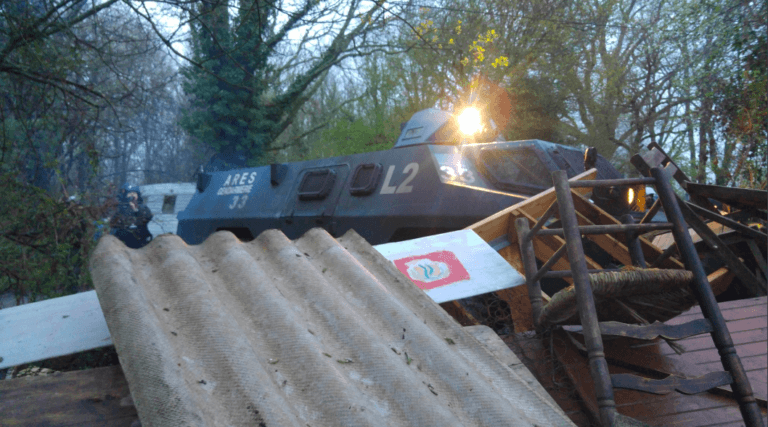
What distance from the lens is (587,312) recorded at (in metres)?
2.12

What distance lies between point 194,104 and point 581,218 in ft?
60.0

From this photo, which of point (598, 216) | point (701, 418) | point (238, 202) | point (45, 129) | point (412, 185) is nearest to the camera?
point (701, 418)

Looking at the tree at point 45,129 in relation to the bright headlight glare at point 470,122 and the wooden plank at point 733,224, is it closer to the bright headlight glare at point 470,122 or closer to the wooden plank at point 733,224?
the bright headlight glare at point 470,122

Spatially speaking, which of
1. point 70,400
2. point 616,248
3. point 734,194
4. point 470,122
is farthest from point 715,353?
point 470,122

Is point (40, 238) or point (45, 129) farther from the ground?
point (45, 129)

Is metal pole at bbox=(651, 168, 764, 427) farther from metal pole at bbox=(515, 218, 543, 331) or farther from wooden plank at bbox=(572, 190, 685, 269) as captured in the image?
wooden plank at bbox=(572, 190, 685, 269)

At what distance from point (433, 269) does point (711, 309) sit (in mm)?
1381

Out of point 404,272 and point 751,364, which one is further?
point 404,272

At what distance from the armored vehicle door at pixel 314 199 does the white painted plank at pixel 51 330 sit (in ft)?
14.2

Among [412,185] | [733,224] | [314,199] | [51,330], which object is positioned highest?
[733,224]

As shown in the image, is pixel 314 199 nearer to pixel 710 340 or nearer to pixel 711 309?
pixel 710 340

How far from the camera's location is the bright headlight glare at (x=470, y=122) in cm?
712

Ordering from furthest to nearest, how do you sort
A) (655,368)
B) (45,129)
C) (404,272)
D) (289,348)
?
1. (45,129)
2. (404,272)
3. (655,368)
4. (289,348)

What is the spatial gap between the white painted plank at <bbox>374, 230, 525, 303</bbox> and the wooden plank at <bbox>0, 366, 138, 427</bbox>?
1524 millimetres
